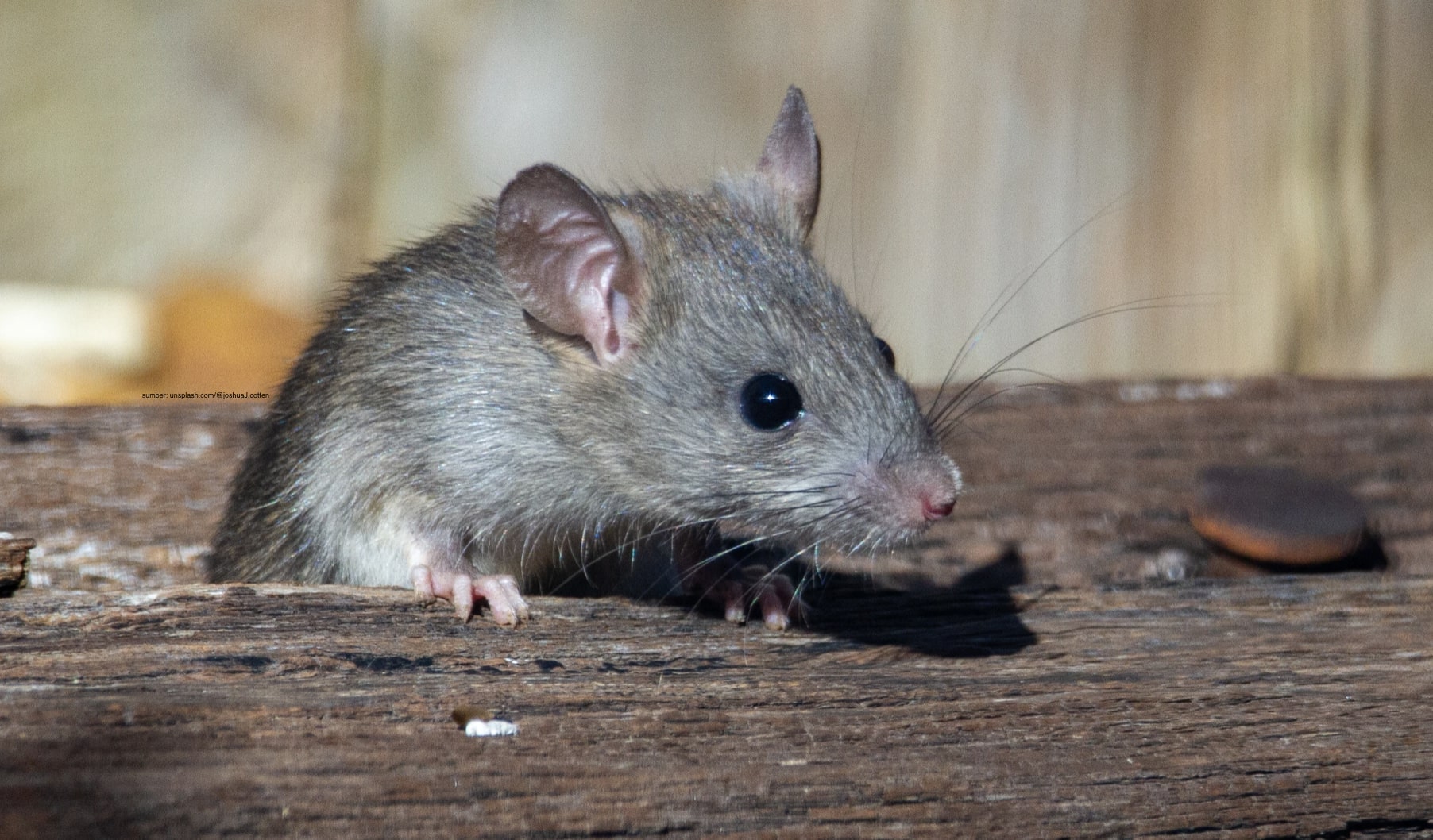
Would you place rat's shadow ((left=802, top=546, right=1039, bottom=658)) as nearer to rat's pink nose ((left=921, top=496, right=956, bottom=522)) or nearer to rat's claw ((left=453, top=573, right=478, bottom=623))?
rat's pink nose ((left=921, top=496, right=956, bottom=522))

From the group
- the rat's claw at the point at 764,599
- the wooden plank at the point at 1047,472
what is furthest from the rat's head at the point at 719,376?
the wooden plank at the point at 1047,472

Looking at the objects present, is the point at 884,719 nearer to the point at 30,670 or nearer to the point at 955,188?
the point at 30,670

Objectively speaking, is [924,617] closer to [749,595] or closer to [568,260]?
[749,595]

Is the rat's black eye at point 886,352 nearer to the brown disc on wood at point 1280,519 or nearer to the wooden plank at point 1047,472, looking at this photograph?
the wooden plank at point 1047,472

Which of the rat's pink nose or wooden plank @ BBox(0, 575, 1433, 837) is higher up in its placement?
the rat's pink nose

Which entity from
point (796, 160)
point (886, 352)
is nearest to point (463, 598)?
point (886, 352)

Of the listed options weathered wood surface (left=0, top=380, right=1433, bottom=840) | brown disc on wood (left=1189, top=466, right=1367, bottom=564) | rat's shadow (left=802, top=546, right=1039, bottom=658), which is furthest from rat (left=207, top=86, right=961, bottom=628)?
brown disc on wood (left=1189, top=466, right=1367, bottom=564)

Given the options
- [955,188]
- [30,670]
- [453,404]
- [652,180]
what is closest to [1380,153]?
[955,188]
